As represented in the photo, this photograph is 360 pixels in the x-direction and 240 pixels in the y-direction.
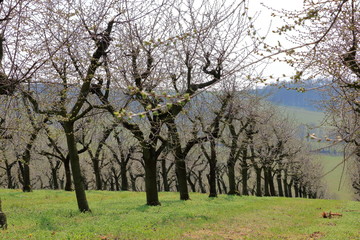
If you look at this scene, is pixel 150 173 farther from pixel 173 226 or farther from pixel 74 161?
pixel 173 226

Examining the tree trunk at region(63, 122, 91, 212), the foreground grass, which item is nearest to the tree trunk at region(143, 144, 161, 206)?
the foreground grass

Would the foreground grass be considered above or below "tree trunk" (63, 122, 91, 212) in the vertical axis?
below

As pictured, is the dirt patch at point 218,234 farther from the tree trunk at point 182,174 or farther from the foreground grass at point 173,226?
the tree trunk at point 182,174

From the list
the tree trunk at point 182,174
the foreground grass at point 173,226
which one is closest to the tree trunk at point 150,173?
the foreground grass at point 173,226

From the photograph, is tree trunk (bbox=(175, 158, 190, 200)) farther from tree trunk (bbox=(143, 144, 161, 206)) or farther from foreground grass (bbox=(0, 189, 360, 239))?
foreground grass (bbox=(0, 189, 360, 239))

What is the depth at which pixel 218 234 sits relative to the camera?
37.9 feet

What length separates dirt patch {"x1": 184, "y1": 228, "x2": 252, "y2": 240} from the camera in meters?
11.0

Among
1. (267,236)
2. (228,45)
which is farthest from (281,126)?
(267,236)

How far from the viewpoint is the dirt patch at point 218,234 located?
1099 centimetres

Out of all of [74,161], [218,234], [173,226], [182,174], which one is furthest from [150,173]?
[218,234]

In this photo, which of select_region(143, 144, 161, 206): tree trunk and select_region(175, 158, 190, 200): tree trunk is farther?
select_region(175, 158, 190, 200): tree trunk

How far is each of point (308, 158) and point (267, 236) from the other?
44131mm

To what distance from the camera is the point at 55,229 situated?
1165cm

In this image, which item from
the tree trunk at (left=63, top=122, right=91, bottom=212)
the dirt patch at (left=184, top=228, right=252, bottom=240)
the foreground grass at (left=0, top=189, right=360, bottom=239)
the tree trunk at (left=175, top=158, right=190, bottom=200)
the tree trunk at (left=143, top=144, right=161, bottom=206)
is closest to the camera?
the foreground grass at (left=0, top=189, right=360, bottom=239)
